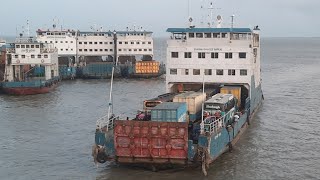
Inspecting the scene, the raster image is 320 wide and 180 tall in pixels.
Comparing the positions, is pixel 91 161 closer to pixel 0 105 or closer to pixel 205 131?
pixel 205 131

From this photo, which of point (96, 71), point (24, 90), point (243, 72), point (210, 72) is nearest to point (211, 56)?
point (210, 72)

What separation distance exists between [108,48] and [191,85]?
47037mm

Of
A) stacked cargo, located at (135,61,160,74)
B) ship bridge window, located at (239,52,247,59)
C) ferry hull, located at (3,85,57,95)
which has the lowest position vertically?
ferry hull, located at (3,85,57,95)

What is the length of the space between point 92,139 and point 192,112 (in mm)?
7914

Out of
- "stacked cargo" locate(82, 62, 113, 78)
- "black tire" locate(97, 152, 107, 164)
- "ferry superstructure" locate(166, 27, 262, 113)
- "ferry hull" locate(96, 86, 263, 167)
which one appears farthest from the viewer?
"stacked cargo" locate(82, 62, 113, 78)

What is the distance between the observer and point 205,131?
21406 mm

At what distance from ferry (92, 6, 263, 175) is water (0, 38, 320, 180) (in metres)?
1.03

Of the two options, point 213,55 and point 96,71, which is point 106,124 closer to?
point 213,55

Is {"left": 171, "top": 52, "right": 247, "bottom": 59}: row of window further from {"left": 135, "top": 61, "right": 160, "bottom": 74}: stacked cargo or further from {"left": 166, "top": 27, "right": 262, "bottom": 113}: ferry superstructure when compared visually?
{"left": 135, "top": 61, "right": 160, "bottom": 74}: stacked cargo

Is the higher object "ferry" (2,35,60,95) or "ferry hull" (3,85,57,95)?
"ferry" (2,35,60,95)

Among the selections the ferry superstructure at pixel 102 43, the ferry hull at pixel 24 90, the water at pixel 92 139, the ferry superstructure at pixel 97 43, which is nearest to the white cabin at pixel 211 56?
the water at pixel 92 139

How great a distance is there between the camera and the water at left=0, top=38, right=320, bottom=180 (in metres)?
22.5

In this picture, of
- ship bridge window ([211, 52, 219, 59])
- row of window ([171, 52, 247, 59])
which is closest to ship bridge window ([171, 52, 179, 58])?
row of window ([171, 52, 247, 59])

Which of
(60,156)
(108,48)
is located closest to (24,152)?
(60,156)
